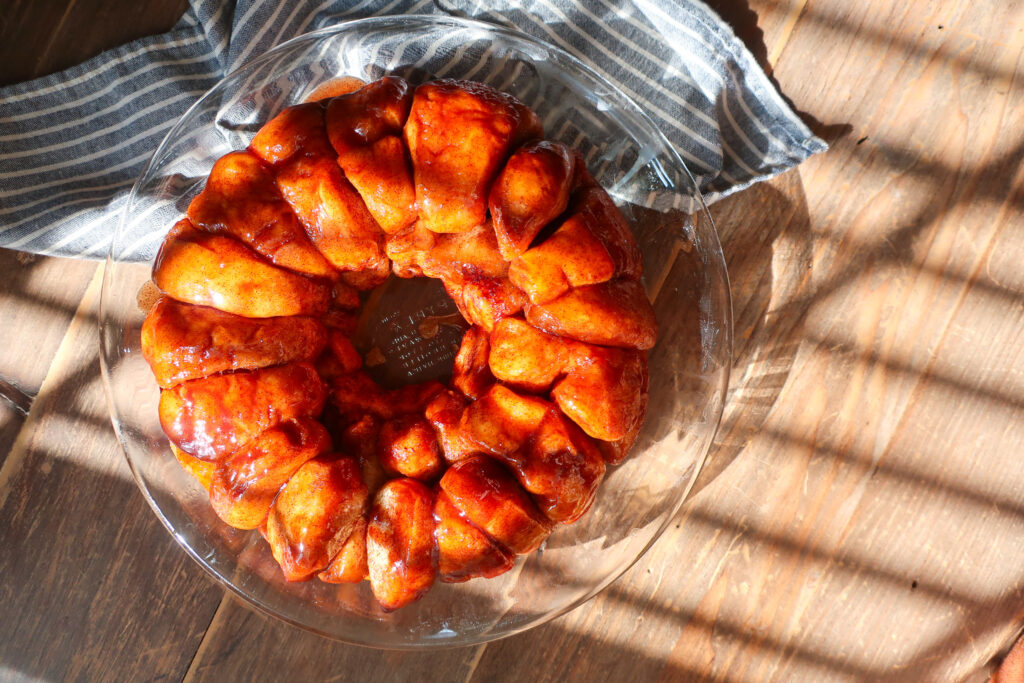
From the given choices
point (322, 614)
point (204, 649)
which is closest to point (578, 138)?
point (322, 614)

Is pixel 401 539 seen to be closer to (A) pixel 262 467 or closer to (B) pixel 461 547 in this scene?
(B) pixel 461 547

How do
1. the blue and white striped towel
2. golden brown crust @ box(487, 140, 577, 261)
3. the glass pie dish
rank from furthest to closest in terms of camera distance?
the blue and white striped towel, the glass pie dish, golden brown crust @ box(487, 140, 577, 261)

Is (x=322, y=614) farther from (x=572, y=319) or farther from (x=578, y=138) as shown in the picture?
(x=578, y=138)

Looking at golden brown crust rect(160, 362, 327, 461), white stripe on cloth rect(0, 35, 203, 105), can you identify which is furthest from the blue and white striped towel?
golden brown crust rect(160, 362, 327, 461)

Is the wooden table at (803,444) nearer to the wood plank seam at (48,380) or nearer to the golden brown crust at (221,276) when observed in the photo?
the wood plank seam at (48,380)

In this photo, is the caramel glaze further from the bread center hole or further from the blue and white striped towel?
the blue and white striped towel

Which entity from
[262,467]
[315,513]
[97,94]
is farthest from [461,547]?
[97,94]
